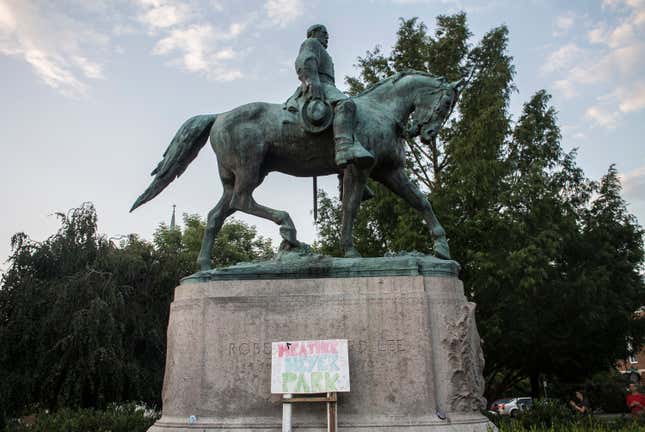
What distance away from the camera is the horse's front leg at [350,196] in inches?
314

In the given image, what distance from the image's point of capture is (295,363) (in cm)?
649

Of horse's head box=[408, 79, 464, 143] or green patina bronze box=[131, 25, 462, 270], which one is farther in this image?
horse's head box=[408, 79, 464, 143]

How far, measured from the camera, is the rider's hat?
25.6 ft

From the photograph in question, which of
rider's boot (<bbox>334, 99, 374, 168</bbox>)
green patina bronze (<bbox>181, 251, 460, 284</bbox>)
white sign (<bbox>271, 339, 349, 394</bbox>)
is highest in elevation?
rider's boot (<bbox>334, 99, 374, 168</bbox>)

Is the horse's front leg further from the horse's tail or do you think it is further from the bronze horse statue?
the horse's tail

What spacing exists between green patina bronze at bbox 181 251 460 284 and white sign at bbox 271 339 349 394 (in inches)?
37.5

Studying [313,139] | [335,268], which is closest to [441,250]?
[335,268]

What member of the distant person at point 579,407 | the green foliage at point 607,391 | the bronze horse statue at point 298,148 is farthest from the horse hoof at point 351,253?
the green foliage at point 607,391

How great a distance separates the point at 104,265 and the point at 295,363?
17.9 metres

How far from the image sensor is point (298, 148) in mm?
8070

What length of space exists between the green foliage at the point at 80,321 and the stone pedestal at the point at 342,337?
43.5 feet

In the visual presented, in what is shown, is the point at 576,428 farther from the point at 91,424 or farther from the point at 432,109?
the point at 91,424

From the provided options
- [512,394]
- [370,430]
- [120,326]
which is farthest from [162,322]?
[512,394]

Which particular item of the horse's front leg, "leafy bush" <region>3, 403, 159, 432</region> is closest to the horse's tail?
the horse's front leg
